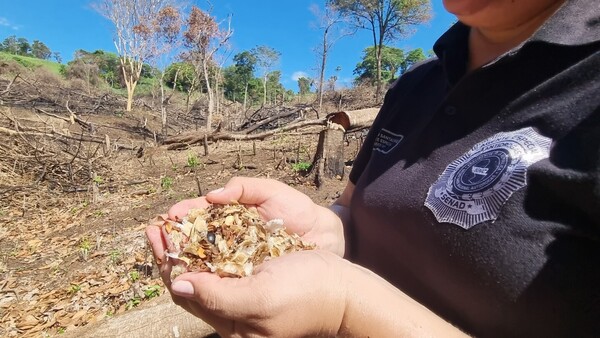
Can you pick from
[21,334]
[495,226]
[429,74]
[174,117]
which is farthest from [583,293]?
[174,117]

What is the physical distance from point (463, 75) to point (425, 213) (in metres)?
0.48

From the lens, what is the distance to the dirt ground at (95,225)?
342cm

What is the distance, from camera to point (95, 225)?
528 centimetres

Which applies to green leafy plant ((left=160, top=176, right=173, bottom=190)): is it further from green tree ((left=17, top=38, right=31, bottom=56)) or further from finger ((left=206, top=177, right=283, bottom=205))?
green tree ((left=17, top=38, right=31, bottom=56))

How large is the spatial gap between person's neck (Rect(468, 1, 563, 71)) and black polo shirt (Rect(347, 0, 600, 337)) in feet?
0.32

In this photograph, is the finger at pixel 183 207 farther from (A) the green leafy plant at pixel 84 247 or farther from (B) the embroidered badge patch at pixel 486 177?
(A) the green leafy plant at pixel 84 247

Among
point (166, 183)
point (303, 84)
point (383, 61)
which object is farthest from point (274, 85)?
point (166, 183)

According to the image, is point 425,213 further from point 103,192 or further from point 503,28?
point 103,192

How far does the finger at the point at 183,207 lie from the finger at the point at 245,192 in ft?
0.16

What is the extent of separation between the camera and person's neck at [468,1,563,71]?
988 millimetres

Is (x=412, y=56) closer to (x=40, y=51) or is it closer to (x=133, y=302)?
(x=133, y=302)

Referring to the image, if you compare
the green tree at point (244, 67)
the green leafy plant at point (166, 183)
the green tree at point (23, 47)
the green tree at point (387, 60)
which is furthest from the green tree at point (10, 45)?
the green leafy plant at point (166, 183)

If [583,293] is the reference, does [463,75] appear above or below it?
above

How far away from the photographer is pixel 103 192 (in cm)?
674
